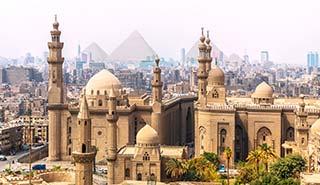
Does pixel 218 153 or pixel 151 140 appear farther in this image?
pixel 218 153

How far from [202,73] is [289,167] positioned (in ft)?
38.8

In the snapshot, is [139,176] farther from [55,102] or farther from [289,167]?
[55,102]

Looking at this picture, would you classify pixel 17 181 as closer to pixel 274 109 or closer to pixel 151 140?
pixel 151 140

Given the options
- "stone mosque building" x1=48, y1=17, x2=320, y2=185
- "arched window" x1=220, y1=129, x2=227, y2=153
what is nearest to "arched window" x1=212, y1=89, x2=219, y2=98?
"stone mosque building" x1=48, y1=17, x2=320, y2=185

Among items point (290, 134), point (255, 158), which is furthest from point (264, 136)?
point (255, 158)

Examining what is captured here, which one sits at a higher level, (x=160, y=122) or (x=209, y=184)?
(x=160, y=122)

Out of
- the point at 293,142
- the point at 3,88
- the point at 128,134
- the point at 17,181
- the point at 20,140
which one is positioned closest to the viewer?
the point at 17,181

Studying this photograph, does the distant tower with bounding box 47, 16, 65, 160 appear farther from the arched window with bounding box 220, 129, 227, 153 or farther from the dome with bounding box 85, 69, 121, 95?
the arched window with bounding box 220, 129, 227, 153

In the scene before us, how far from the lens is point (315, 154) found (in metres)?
36.9

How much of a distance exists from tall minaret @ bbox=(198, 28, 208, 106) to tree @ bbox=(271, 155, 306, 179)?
9862mm

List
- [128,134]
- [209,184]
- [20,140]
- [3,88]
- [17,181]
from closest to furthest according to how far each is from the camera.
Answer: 1. [17,181]
2. [209,184]
3. [128,134]
4. [20,140]
5. [3,88]

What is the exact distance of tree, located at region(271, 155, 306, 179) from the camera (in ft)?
122

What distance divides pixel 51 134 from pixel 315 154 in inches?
782

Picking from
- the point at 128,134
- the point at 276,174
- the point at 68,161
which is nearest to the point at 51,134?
the point at 68,161
